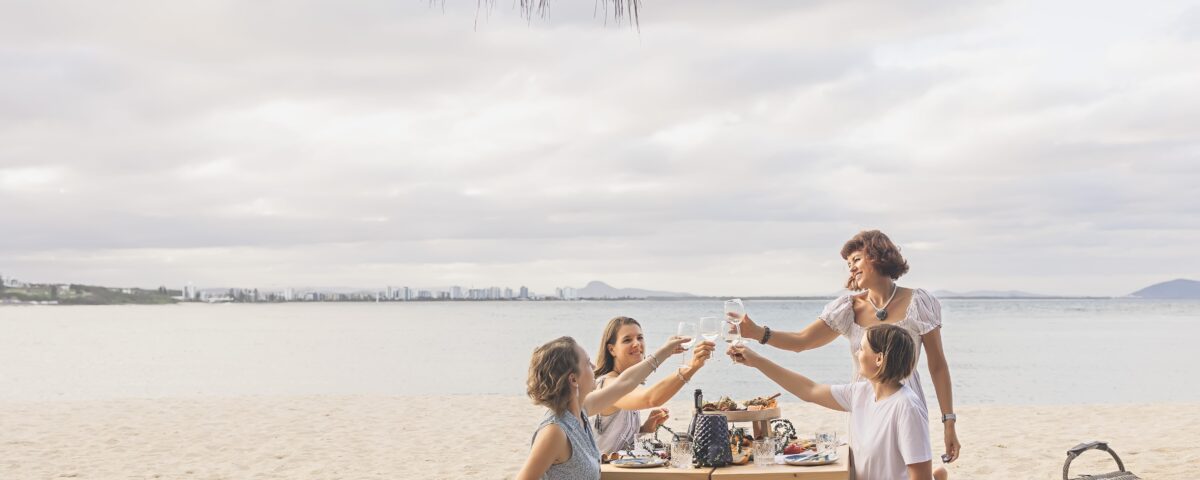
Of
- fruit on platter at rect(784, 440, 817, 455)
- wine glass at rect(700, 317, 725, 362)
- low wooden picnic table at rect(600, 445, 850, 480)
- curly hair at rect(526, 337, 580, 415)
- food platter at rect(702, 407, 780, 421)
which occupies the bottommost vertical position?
low wooden picnic table at rect(600, 445, 850, 480)

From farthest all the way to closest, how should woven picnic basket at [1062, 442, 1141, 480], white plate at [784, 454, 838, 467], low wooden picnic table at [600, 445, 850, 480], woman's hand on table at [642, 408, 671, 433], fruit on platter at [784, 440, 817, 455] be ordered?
woven picnic basket at [1062, 442, 1141, 480] < woman's hand on table at [642, 408, 671, 433] < fruit on platter at [784, 440, 817, 455] < white plate at [784, 454, 838, 467] < low wooden picnic table at [600, 445, 850, 480]

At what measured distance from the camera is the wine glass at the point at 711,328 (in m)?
3.81

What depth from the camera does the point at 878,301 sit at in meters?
4.33

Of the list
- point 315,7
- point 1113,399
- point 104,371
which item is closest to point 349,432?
point 1113,399

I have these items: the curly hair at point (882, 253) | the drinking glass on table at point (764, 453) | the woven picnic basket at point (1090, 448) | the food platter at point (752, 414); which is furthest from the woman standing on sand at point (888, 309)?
the woven picnic basket at point (1090, 448)

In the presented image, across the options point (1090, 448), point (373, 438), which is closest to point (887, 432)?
point (1090, 448)

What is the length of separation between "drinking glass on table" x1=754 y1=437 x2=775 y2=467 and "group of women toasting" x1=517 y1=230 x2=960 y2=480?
9.3 inches

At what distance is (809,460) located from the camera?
149 inches

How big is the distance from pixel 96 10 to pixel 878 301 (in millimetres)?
36664

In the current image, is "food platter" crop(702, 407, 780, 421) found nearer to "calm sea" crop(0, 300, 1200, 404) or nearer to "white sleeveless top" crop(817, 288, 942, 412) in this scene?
"white sleeveless top" crop(817, 288, 942, 412)

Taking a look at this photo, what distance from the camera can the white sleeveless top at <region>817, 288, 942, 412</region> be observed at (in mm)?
4203

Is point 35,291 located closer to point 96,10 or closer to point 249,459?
point 96,10

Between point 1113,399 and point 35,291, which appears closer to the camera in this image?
point 1113,399

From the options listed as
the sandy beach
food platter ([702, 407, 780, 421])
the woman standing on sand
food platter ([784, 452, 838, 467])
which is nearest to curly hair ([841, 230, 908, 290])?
the woman standing on sand
